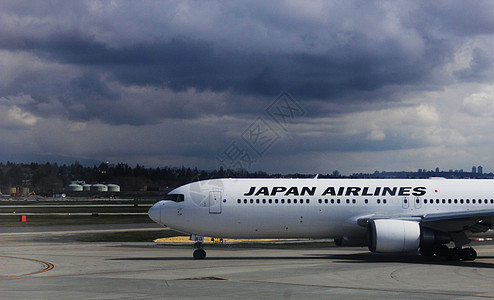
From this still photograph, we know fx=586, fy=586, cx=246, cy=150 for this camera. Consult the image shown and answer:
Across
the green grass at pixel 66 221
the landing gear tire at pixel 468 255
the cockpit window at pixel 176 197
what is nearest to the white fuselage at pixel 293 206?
the cockpit window at pixel 176 197

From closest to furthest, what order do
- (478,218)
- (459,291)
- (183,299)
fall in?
(183,299) → (459,291) → (478,218)

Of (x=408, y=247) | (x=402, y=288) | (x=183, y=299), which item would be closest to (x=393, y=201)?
(x=408, y=247)

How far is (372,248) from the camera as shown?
32438 mm

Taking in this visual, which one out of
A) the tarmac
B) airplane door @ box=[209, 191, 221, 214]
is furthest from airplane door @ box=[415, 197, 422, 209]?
airplane door @ box=[209, 191, 221, 214]

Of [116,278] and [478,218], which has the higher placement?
[478,218]

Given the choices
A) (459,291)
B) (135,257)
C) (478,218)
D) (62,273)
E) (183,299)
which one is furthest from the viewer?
(135,257)

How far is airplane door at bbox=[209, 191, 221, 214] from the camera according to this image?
111ft

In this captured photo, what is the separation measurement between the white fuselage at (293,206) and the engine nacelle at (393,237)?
2016mm

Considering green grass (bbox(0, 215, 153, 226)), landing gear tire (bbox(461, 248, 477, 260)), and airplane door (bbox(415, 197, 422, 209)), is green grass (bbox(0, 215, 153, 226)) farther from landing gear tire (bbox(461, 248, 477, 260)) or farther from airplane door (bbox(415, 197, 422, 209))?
landing gear tire (bbox(461, 248, 477, 260))

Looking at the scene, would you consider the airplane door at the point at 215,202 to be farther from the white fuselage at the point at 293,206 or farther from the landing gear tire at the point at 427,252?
the landing gear tire at the point at 427,252

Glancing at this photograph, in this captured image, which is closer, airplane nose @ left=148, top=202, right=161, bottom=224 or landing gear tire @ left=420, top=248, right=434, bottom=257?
airplane nose @ left=148, top=202, right=161, bottom=224

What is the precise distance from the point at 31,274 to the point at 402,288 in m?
16.4

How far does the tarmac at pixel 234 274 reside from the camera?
21.2m

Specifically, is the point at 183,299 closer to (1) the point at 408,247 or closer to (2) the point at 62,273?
(2) the point at 62,273
